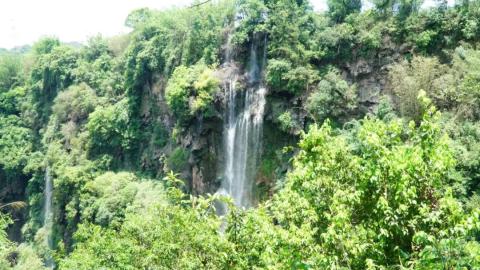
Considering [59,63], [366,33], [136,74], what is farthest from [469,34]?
[59,63]

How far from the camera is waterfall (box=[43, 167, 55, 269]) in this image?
3205cm

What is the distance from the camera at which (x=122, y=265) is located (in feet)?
33.8

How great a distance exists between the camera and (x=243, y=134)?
23094mm

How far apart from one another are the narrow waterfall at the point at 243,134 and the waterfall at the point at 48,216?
16026mm

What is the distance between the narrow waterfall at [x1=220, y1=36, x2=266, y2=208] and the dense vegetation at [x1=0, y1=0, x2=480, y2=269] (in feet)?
1.57

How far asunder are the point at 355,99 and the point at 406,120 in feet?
11.6

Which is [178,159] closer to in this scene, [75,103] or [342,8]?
[342,8]

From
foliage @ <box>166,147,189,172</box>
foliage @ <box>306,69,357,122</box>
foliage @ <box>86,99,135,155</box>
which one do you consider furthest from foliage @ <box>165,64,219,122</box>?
foliage @ <box>86,99,135,155</box>

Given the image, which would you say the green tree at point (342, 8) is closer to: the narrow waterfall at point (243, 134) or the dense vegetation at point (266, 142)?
the dense vegetation at point (266, 142)

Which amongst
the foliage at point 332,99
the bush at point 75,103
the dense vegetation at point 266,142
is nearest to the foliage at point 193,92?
the dense vegetation at point 266,142

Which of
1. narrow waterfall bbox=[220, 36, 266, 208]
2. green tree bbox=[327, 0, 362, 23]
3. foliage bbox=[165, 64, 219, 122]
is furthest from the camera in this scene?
foliage bbox=[165, 64, 219, 122]

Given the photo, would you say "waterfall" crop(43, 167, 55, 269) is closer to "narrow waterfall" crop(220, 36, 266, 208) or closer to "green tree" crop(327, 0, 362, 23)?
"narrow waterfall" crop(220, 36, 266, 208)

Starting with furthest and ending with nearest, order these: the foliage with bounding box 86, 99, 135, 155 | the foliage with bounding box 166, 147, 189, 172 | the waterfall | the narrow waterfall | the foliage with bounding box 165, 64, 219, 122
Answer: the waterfall < the foliage with bounding box 86, 99, 135, 155 < the foliage with bounding box 166, 147, 189, 172 < the foliage with bounding box 165, 64, 219, 122 < the narrow waterfall

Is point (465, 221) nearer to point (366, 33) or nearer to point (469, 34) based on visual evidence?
point (469, 34)
